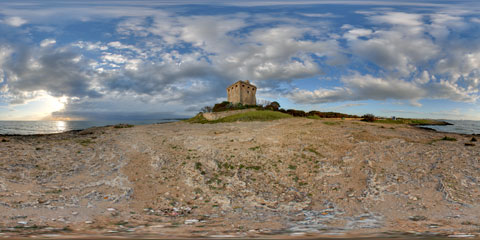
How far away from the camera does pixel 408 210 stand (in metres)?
6.48

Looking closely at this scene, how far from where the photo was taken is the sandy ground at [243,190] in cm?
510

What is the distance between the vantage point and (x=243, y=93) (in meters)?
47.0

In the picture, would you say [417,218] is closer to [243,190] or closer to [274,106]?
[243,190]

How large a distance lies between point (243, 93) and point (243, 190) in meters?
39.6

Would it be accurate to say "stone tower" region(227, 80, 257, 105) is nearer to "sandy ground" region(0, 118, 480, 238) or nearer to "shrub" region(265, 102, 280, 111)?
"shrub" region(265, 102, 280, 111)

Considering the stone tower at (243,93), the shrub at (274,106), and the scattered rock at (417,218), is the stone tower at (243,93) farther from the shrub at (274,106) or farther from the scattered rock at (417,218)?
the scattered rock at (417,218)

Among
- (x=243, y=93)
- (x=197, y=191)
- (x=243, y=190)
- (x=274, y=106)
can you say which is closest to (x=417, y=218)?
(x=243, y=190)

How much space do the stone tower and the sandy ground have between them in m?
33.2

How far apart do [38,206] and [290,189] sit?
8159 millimetres

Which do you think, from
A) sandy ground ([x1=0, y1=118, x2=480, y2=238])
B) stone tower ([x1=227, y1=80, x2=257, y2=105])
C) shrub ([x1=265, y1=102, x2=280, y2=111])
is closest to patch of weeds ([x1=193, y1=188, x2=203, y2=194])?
sandy ground ([x1=0, y1=118, x2=480, y2=238])

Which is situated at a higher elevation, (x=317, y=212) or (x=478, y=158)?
(x=478, y=158)

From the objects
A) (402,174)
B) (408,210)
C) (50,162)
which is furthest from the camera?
(50,162)

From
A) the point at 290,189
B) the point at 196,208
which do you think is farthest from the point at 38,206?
the point at 290,189

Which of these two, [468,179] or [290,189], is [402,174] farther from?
[290,189]
